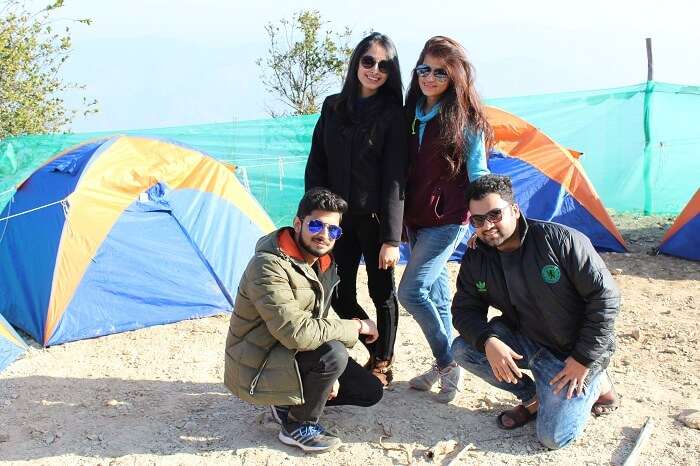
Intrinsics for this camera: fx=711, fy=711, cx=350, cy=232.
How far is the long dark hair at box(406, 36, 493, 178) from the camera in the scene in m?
3.30

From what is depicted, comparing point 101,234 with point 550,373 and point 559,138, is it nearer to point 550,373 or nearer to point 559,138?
point 550,373

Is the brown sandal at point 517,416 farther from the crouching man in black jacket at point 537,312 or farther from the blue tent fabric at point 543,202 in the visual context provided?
the blue tent fabric at point 543,202

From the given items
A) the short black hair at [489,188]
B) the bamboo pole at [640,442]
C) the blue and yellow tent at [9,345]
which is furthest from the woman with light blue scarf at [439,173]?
the blue and yellow tent at [9,345]

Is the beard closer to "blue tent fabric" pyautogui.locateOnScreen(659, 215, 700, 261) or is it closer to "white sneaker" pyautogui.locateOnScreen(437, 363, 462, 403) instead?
"white sneaker" pyautogui.locateOnScreen(437, 363, 462, 403)

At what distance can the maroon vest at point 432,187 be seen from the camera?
3.45 meters

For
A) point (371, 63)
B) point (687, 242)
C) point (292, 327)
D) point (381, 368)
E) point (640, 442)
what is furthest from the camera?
point (687, 242)

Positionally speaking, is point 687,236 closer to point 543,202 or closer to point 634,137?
point 543,202

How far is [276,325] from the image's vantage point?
304 cm

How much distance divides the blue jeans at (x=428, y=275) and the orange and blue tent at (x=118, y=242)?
2.07 m

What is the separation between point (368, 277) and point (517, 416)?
1011 mm

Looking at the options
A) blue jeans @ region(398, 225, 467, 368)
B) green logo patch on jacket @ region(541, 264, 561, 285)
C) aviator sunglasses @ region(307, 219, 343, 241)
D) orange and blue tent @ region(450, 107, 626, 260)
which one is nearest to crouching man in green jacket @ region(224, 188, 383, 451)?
aviator sunglasses @ region(307, 219, 343, 241)

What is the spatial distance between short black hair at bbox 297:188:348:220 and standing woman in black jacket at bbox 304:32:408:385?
0.33 metres

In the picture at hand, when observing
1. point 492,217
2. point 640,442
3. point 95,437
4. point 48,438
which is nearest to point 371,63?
point 492,217

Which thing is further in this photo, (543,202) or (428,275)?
(543,202)
